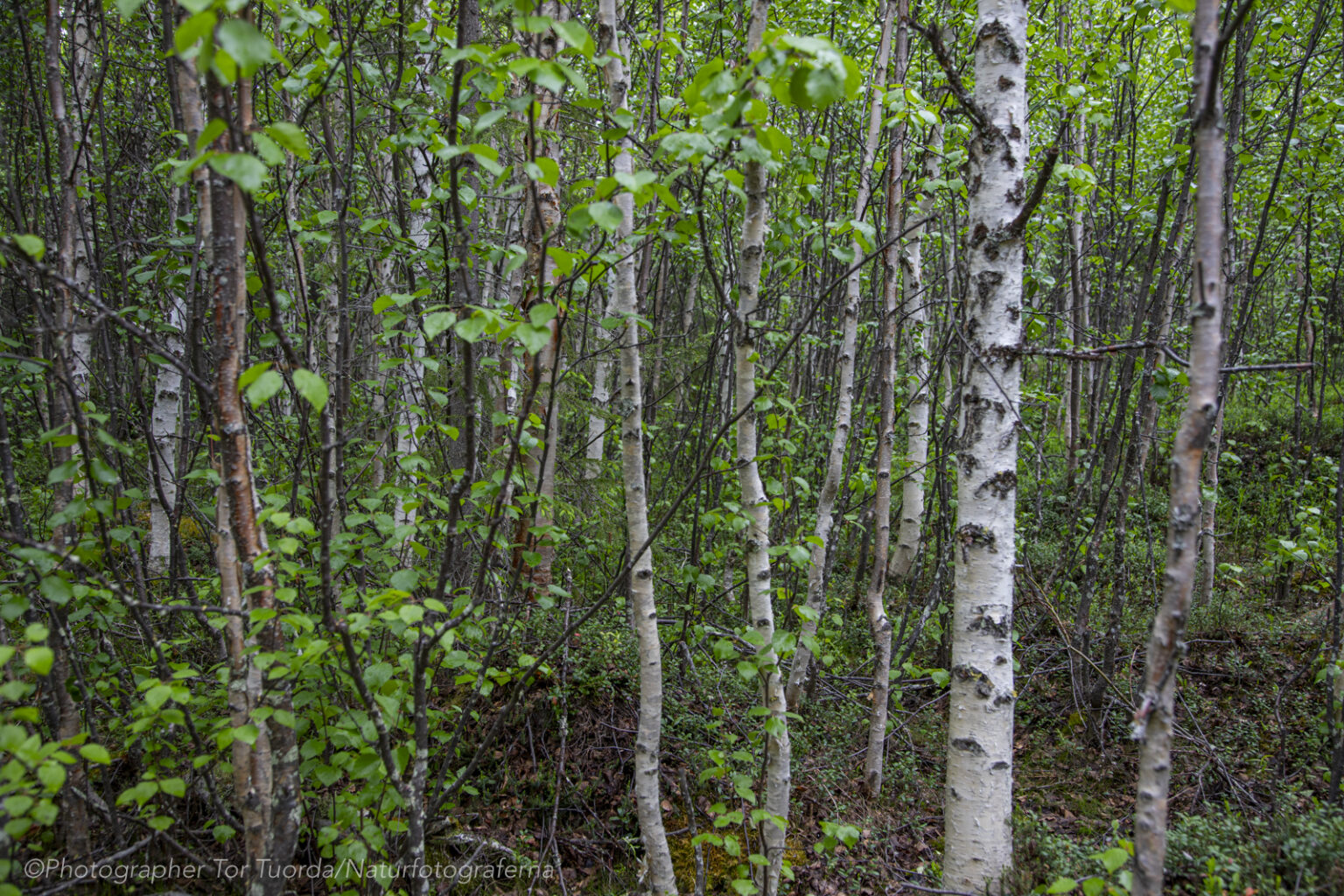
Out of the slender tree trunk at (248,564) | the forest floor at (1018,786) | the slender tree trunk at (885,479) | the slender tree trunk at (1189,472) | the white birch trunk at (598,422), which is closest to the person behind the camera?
the slender tree trunk at (1189,472)

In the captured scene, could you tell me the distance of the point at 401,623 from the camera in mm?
2004

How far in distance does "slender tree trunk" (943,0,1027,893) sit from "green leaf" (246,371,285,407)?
6.93 feet

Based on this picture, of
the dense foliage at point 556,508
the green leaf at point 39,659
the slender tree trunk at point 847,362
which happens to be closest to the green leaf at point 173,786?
the dense foliage at point 556,508

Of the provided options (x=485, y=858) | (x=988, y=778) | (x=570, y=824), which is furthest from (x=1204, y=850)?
(x=485, y=858)

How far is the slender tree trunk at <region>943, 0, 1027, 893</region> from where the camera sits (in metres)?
2.39

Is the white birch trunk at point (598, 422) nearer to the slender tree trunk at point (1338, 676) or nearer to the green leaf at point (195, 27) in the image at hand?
the green leaf at point (195, 27)

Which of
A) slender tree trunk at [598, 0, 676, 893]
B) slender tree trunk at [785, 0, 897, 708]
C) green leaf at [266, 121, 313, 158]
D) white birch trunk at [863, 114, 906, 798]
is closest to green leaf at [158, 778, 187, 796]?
slender tree trunk at [598, 0, 676, 893]

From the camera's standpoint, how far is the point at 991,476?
241 cm

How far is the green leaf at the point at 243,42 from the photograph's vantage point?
116 cm

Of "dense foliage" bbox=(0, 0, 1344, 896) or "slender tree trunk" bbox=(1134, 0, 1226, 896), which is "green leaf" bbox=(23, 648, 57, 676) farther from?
"slender tree trunk" bbox=(1134, 0, 1226, 896)

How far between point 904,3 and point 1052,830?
178 inches

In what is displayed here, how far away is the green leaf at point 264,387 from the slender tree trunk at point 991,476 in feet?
6.93

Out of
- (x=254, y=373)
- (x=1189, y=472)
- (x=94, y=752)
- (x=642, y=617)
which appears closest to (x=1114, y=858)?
(x=1189, y=472)

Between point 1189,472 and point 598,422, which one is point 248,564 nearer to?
point 1189,472
